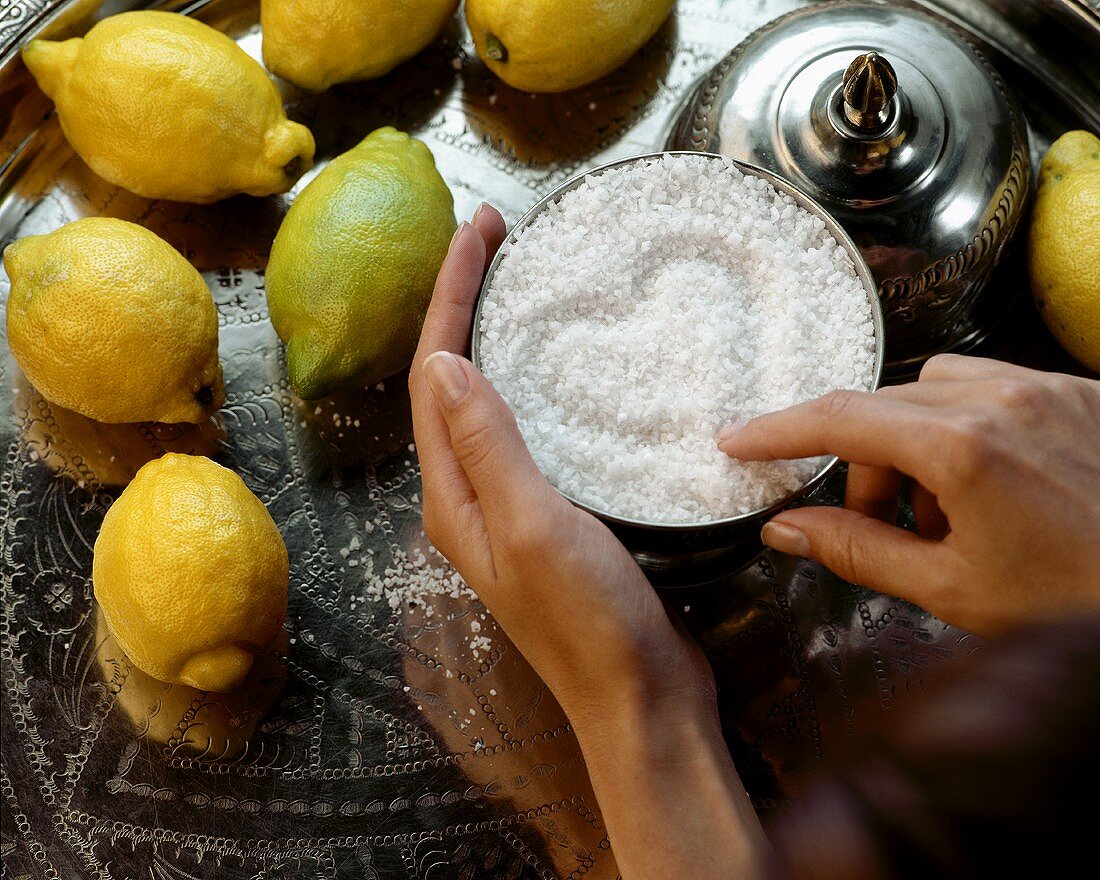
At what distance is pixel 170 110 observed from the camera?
0.87 metres

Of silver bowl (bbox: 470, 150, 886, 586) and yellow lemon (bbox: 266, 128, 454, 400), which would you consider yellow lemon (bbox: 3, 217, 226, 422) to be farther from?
silver bowl (bbox: 470, 150, 886, 586)

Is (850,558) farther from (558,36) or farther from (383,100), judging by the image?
(383,100)

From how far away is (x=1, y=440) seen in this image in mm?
969

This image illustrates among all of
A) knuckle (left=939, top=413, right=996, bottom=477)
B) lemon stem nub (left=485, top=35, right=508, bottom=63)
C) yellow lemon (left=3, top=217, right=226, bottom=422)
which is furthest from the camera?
lemon stem nub (left=485, top=35, right=508, bottom=63)

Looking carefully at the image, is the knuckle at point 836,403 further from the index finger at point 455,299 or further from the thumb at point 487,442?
the index finger at point 455,299

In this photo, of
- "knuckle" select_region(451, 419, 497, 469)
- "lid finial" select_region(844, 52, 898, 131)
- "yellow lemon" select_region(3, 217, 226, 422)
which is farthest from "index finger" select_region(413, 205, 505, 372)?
"lid finial" select_region(844, 52, 898, 131)

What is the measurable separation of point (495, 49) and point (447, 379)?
1.43 feet

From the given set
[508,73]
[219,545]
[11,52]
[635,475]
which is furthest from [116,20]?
[635,475]

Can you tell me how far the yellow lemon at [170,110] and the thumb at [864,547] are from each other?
0.61 meters

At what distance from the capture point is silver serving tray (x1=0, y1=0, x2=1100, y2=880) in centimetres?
87

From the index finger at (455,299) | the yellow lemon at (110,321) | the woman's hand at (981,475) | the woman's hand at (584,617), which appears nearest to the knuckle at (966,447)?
the woman's hand at (981,475)

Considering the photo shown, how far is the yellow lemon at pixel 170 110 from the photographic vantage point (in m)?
0.88

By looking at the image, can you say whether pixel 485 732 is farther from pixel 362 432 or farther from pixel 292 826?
pixel 362 432

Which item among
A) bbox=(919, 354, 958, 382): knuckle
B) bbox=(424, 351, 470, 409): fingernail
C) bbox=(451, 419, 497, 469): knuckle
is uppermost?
bbox=(919, 354, 958, 382): knuckle
